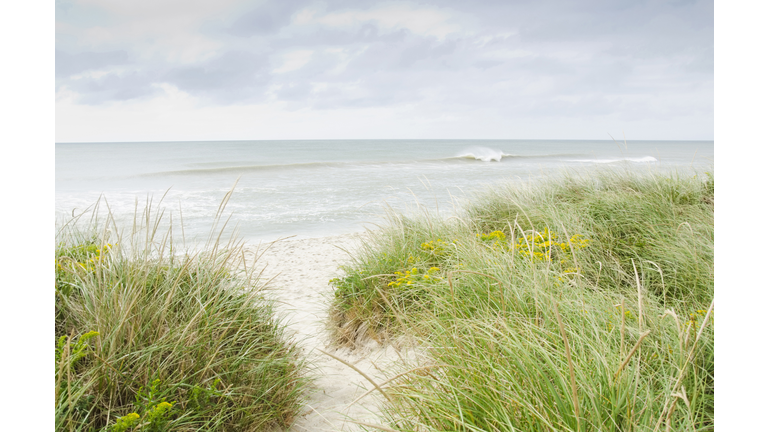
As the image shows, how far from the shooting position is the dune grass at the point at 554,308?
3.79 ft

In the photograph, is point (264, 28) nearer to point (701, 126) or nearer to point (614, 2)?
point (614, 2)

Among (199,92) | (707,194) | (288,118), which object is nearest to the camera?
(707,194)

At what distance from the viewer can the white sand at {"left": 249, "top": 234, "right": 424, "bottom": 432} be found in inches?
80.4

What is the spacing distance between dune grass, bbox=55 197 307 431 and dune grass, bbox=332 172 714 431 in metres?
0.77

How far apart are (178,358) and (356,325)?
158cm

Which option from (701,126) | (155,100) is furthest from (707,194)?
(155,100)

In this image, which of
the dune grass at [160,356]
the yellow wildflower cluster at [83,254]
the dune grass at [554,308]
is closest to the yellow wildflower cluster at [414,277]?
the dune grass at [554,308]

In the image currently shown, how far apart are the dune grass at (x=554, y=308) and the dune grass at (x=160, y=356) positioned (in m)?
0.77

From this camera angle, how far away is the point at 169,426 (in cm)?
147

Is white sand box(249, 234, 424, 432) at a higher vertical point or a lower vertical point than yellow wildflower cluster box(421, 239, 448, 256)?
lower

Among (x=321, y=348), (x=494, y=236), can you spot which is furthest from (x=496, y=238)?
(x=321, y=348)

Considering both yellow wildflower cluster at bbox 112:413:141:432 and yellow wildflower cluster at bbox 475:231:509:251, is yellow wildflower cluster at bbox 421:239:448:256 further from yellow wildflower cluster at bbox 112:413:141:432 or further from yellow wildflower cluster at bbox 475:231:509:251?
yellow wildflower cluster at bbox 112:413:141:432

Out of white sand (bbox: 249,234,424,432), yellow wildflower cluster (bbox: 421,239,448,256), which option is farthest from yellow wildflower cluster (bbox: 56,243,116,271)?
yellow wildflower cluster (bbox: 421,239,448,256)

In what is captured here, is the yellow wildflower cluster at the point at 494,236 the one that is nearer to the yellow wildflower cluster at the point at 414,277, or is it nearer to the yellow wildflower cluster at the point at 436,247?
the yellow wildflower cluster at the point at 436,247
